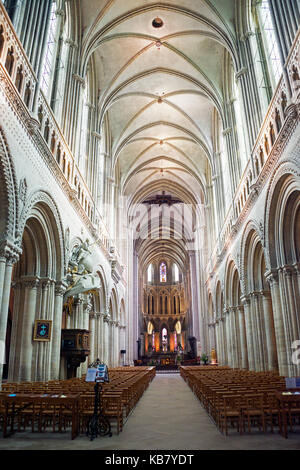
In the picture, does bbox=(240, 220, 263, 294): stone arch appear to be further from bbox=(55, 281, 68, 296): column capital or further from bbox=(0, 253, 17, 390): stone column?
bbox=(0, 253, 17, 390): stone column

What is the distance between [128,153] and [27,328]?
64.7ft

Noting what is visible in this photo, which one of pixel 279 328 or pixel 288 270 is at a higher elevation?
pixel 288 270

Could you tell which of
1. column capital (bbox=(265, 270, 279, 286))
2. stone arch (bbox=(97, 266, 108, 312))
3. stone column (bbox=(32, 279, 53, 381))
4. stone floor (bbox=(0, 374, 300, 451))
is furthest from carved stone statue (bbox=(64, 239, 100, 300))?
stone floor (bbox=(0, 374, 300, 451))

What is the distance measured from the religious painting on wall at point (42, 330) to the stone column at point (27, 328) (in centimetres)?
15

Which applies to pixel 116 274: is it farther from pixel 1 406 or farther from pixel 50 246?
pixel 1 406

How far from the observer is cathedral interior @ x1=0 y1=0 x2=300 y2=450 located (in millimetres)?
10352

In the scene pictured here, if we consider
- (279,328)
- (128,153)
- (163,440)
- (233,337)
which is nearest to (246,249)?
(279,328)

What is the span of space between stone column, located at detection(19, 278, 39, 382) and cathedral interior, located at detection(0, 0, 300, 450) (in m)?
0.03

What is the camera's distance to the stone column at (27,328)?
430 inches

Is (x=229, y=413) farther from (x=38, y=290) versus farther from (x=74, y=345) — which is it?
(x=74, y=345)

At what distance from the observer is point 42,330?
1135 cm

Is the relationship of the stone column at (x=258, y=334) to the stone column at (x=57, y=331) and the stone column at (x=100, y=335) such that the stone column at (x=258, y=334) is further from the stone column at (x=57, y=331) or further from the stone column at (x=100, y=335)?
the stone column at (x=100, y=335)

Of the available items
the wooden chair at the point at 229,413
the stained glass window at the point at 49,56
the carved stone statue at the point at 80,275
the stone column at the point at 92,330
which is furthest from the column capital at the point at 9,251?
the stone column at the point at 92,330

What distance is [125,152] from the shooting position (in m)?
28.3
